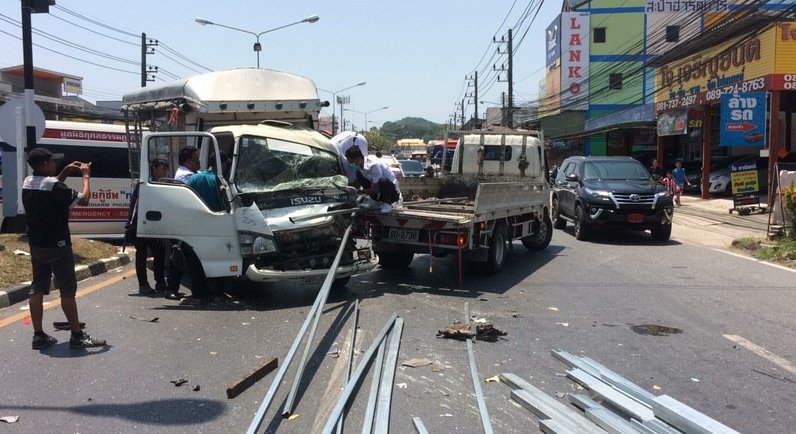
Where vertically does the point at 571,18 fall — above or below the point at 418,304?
above

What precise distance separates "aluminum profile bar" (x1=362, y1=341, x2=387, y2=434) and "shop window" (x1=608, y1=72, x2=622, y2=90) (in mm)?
48145

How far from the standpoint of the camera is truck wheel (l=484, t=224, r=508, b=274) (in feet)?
31.1

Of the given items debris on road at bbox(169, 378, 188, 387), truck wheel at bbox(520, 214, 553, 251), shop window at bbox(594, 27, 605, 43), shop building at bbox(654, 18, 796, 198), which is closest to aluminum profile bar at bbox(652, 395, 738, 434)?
debris on road at bbox(169, 378, 188, 387)

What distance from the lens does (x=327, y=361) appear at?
5.52 m

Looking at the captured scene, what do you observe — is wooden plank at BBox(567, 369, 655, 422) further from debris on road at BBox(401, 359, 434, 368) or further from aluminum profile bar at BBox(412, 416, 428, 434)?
aluminum profile bar at BBox(412, 416, 428, 434)

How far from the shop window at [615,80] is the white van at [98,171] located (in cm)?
4361

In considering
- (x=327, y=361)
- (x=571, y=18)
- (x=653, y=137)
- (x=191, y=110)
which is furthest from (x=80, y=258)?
(x=571, y=18)

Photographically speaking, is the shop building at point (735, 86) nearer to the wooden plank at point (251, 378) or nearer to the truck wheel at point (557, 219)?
the truck wheel at point (557, 219)

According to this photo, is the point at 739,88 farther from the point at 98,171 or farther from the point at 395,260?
the point at 98,171

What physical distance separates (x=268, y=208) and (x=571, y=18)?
4903 cm

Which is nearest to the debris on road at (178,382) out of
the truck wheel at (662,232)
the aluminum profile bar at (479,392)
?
the aluminum profile bar at (479,392)

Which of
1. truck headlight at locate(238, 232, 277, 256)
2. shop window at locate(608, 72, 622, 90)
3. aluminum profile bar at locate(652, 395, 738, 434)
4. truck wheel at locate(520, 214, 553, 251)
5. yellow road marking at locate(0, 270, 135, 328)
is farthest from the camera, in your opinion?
shop window at locate(608, 72, 622, 90)

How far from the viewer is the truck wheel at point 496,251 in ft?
31.1

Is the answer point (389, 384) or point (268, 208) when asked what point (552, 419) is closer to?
point (389, 384)
